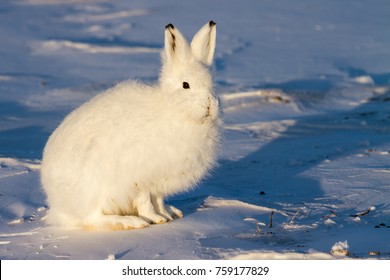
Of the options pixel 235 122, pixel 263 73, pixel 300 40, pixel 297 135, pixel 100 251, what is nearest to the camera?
pixel 100 251

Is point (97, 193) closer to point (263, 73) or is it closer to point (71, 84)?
point (71, 84)

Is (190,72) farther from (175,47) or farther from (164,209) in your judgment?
(164,209)

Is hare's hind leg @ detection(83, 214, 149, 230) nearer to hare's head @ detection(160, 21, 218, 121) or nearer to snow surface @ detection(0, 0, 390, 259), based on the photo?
snow surface @ detection(0, 0, 390, 259)

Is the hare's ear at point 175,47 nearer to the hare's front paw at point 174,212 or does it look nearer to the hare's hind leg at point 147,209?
the hare's hind leg at point 147,209

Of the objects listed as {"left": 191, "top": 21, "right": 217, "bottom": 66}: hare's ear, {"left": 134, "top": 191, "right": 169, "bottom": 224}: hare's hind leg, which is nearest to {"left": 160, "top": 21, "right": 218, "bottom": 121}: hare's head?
{"left": 191, "top": 21, "right": 217, "bottom": 66}: hare's ear

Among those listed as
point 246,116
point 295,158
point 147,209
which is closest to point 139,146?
point 147,209

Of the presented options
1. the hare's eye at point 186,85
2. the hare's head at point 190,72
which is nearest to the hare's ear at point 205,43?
the hare's head at point 190,72

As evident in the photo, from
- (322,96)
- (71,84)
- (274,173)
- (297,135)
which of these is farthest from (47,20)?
(274,173)

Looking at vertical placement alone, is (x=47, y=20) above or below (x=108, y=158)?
above
